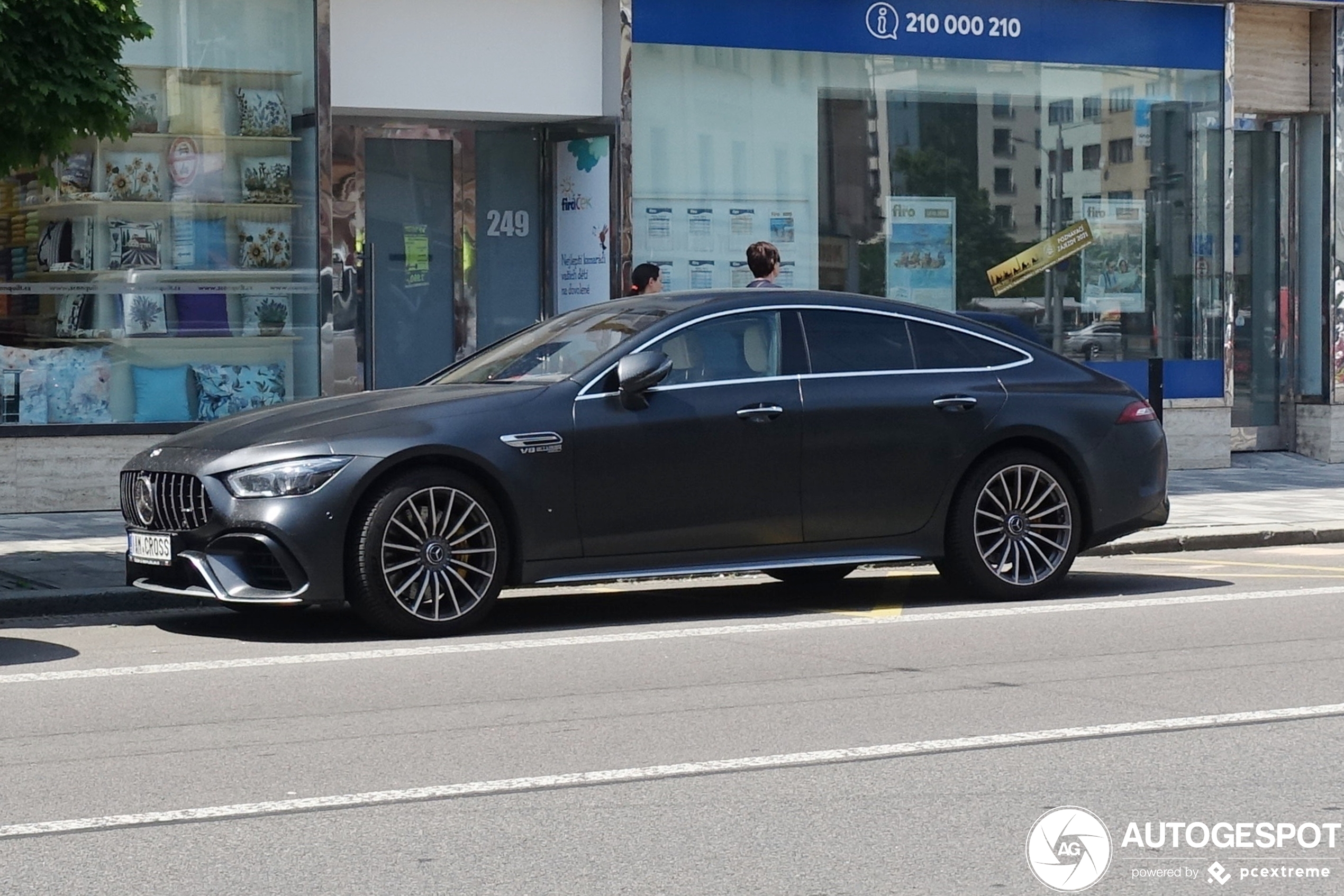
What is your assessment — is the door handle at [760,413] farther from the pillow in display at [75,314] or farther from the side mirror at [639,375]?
the pillow in display at [75,314]

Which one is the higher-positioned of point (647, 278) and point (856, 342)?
point (647, 278)

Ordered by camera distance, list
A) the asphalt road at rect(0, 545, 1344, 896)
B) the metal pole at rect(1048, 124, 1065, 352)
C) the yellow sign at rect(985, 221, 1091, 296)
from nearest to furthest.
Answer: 1. the asphalt road at rect(0, 545, 1344, 896)
2. the yellow sign at rect(985, 221, 1091, 296)
3. the metal pole at rect(1048, 124, 1065, 352)

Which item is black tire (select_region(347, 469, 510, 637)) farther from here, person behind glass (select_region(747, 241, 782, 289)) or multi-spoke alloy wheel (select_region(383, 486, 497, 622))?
person behind glass (select_region(747, 241, 782, 289))

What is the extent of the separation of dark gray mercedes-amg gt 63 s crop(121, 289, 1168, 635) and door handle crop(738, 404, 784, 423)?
2 centimetres

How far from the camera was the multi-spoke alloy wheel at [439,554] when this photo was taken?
28.2 feet

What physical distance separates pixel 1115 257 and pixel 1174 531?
211 inches

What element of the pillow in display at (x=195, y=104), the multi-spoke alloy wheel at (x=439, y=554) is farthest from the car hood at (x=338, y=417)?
the pillow in display at (x=195, y=104)

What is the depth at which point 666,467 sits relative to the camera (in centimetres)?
910

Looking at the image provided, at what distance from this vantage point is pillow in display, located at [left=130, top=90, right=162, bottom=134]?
47.0ft

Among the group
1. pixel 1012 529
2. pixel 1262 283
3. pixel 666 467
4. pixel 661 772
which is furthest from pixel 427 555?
pixel 1262 283

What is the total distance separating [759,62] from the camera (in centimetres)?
1644

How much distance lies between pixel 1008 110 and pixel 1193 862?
1333 cm

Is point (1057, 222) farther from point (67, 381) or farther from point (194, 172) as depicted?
point (67, 381)

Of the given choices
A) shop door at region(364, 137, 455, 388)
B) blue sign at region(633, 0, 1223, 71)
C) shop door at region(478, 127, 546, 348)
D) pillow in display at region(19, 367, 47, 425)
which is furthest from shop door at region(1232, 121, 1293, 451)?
pillow in display at region(19, 367, 47, 425)
